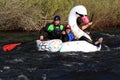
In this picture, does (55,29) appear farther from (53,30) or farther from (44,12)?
(44,12)

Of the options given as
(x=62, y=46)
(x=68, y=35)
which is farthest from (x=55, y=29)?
(x=62, y=46)

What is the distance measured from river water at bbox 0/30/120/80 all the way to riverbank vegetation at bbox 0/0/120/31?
3.71 metres

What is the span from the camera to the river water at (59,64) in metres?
10.4

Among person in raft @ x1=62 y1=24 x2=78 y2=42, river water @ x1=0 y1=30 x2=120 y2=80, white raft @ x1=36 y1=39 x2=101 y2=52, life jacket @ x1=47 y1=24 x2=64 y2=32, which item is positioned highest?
life jacket @ x1=47 y1=24 x2=64 y2=32

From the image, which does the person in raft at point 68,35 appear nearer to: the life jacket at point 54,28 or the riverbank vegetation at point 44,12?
the life jacket at point 54,28

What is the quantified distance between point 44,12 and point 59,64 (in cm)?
820

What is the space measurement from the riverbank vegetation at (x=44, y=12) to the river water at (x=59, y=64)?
12.2 feet

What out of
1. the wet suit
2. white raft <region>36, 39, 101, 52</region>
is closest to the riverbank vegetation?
the wet suit

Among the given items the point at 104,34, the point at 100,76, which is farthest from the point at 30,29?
the point at 100,76

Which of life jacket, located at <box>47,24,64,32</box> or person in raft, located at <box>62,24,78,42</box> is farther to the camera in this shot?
life jacket, located at <box>47,24,64,32</box>

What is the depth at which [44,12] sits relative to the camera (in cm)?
1978

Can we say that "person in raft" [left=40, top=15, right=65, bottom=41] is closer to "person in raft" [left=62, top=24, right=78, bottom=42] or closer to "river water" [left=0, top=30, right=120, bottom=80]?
"person in raft" [left=62, top=24, right=78, bottom=42]

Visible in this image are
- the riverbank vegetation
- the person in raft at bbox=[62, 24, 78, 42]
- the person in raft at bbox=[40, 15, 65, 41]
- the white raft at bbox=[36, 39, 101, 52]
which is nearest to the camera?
the white raft at bbox=[36, 39, 101, 52]

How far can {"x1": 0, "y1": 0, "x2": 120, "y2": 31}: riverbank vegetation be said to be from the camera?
18.8 meters
